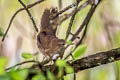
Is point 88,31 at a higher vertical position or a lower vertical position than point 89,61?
higher

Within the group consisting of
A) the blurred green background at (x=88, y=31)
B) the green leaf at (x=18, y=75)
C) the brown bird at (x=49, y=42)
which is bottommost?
the green leaf at (x=18, y=75)

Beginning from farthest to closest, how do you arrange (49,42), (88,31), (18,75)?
(88,31)
(49,42)
(18,75)

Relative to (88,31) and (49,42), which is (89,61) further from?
(88,31)

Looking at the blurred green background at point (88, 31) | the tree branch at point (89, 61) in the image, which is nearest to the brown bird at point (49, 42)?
the tree branch at point (89, 61)

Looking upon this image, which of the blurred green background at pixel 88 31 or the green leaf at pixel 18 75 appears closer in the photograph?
the green leaf at pixel 18 75

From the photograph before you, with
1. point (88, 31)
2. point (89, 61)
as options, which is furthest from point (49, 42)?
point (88, 31)

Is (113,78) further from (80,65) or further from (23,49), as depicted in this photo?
(80,65)

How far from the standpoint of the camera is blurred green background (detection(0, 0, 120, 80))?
0.95 meters

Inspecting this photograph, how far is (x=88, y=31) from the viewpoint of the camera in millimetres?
1014

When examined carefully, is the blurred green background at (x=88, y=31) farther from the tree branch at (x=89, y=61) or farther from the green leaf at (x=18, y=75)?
the green leaf at (x=18, y=75)

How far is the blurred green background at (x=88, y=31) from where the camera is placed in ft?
3.12

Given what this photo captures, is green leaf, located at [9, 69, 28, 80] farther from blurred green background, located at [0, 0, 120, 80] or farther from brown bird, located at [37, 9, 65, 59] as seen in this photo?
blurred green background, located at [0, 0, 120, 80]

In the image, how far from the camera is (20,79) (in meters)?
0.40

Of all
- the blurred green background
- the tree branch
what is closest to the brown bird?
the tree branch
